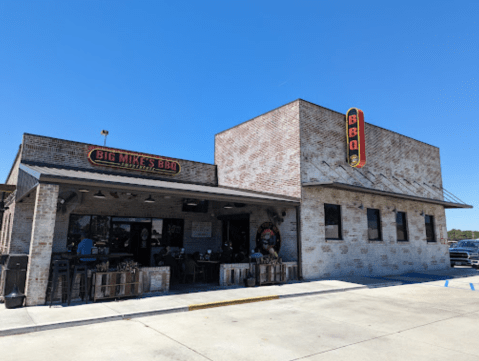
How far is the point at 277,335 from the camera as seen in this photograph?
5887 mm

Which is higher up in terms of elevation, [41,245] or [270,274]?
[41,245]

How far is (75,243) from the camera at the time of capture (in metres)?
13.0

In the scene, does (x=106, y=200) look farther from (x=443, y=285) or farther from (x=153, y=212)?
(x=443, y=285)

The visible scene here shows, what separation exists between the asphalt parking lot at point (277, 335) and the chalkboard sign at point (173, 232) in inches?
308

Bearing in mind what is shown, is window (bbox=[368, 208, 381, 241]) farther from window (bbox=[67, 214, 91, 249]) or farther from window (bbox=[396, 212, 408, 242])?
window (bbox=[67, 214, 91, 249])

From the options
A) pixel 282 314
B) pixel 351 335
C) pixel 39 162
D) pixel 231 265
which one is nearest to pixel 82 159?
pixel 39 162

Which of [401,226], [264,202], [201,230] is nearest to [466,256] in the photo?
[401,226]

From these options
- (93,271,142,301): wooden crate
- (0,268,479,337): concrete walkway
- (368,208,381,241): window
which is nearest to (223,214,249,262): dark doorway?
(0,268,479,337): concrete walkway

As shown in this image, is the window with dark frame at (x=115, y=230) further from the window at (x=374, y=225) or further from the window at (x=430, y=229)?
the window at (x=430, y=229)

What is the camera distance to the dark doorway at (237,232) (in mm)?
15688

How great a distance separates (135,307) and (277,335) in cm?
370

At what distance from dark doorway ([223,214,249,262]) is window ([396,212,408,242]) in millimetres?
8328

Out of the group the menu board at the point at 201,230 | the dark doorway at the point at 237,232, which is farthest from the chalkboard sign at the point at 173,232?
the dark doorway at the point at 237,232

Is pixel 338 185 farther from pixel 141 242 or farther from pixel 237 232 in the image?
pixel 141 242
